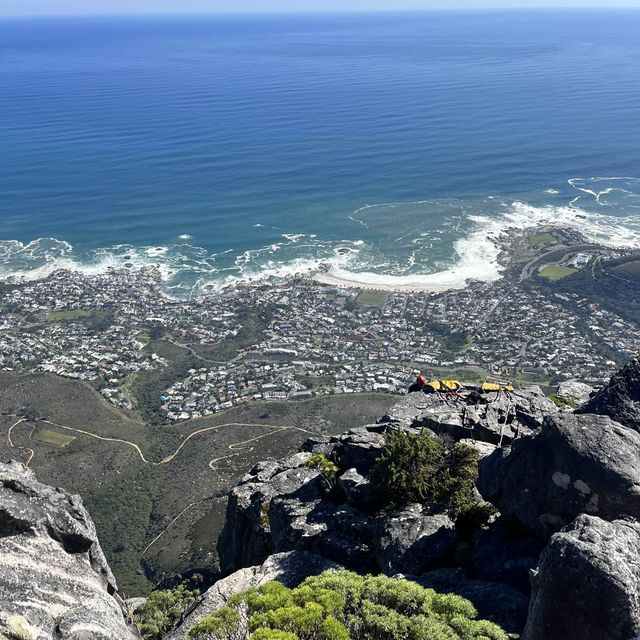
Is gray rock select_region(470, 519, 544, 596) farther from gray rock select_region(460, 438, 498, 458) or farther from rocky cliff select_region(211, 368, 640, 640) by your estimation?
gray rock select_region(460, 438, 498, 458)

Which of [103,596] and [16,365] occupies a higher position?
[103,596]

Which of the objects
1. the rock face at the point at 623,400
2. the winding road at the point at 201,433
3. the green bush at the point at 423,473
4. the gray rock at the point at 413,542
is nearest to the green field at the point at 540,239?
the winding road at the point at 201,433

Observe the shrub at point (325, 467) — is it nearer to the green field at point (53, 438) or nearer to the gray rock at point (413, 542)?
the gray rock at point (413, 542)

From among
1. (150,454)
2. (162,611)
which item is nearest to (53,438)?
(150,454)

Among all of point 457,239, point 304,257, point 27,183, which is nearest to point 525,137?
point 457,239

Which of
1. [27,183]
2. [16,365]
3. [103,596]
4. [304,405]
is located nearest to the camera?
[103,596]

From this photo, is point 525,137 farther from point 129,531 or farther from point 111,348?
point 129,531

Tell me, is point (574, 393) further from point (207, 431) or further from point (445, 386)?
point (207, 431)

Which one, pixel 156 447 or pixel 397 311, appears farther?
pixel 397 311
